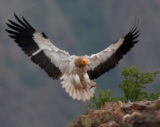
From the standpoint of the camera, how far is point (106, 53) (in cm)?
1398

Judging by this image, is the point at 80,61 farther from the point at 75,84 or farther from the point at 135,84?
the point at 135,84

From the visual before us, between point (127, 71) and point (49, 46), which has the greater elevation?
point (127, 71)

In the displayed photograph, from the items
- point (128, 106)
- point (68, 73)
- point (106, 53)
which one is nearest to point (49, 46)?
point (68, 73)

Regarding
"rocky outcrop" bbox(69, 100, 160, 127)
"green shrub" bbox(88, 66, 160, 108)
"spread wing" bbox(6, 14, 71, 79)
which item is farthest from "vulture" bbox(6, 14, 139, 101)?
"green shrub" bbox(88, 66, 160, 108)

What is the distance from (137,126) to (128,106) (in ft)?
7.60

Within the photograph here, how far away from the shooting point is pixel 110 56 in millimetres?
14148

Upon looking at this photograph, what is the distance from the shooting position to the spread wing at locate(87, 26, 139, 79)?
13815 mm

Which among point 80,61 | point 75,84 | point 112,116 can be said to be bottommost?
point 112,116

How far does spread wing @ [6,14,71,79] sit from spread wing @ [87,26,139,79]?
143 centimetres

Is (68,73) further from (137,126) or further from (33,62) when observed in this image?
(137,126)

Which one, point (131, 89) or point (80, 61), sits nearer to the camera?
point (80, 61)

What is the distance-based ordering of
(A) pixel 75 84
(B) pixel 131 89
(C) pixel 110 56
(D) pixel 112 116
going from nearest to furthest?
(D) pixel 112 116 → (A) pixel 75 84 → (C) pixel 110 56 → (B) pixel 131 89

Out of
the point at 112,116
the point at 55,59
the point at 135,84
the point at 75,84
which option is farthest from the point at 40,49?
the point at 135,84

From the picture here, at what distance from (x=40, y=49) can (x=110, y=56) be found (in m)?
3.30
